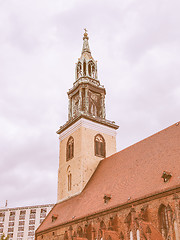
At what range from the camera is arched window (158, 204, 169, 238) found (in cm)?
1838

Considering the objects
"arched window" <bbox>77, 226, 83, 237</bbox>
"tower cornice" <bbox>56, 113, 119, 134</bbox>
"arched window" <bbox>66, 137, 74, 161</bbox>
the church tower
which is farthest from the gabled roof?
"tower cornice" <bbox>56, 113, 119, 134</bbox>

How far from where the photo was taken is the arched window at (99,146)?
33372 millimetres

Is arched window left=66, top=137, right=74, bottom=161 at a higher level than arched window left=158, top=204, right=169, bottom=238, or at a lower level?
higher

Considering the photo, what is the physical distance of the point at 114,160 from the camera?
2923 cm

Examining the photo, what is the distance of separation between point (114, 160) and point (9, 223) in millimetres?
65137

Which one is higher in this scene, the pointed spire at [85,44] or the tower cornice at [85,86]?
the pointed spire at [85,44]

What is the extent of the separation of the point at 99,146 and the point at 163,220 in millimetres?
15596

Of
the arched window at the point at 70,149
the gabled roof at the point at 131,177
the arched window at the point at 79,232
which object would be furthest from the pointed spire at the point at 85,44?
the arched window at the point at 79,232

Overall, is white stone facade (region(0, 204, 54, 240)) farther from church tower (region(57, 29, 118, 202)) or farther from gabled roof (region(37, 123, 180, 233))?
gabled roof (region(37, 123, 180, 233))

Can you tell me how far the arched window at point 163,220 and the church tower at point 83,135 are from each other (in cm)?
1233

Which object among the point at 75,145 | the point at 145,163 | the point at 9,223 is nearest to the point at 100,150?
the point at 75,145

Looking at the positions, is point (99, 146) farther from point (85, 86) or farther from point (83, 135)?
point (85, 86)

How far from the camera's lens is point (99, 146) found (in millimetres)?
33688

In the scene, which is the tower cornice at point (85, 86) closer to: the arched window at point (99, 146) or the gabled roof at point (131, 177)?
the arched window at point (99, 146)
